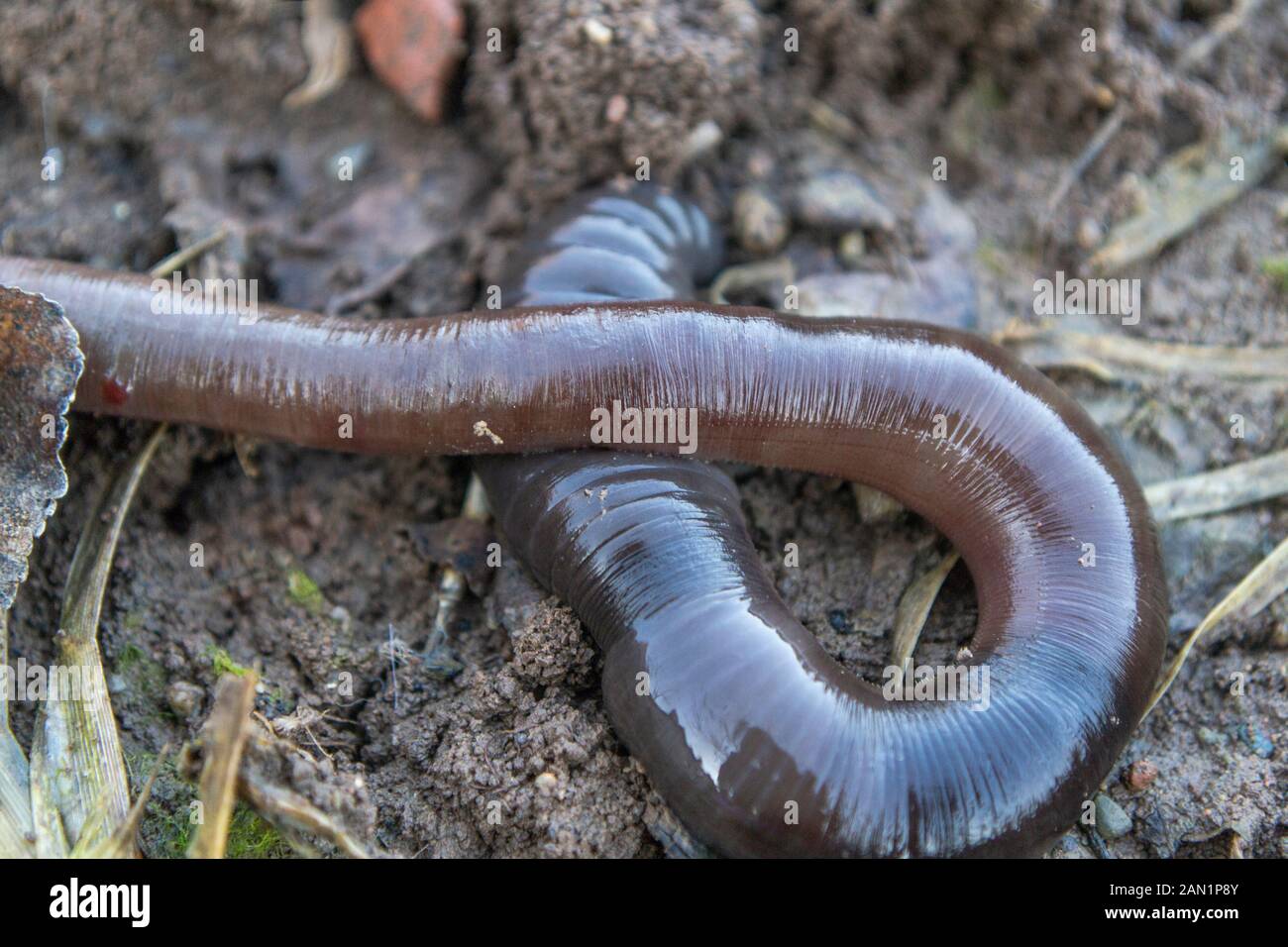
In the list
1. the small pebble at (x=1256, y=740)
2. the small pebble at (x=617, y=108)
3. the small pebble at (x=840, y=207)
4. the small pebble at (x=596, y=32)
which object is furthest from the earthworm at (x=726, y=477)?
the small pebble at (x=596, y=32)

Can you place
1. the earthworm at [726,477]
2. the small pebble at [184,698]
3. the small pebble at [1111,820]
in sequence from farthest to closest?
1. the small pebble at [184,698]
2. the small pebble at [1111,820]
3. the earthworm at [726,477]

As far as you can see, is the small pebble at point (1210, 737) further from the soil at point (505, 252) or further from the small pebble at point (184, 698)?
the small pebble at point (184, 698)

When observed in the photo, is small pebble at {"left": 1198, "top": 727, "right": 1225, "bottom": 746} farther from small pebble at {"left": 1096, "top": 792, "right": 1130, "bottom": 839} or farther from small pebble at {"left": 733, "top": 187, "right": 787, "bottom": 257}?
small pebble at {"left": 733, "top": 187, "right": 787, "bottom": 257}

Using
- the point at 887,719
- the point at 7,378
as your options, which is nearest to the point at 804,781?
the point at 887,719

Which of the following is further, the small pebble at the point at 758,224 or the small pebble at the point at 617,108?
the small pebble at the point at 758,224

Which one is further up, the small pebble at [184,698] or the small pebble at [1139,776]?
the small pebble at [184,698]

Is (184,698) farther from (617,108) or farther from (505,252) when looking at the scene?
(617,108)
